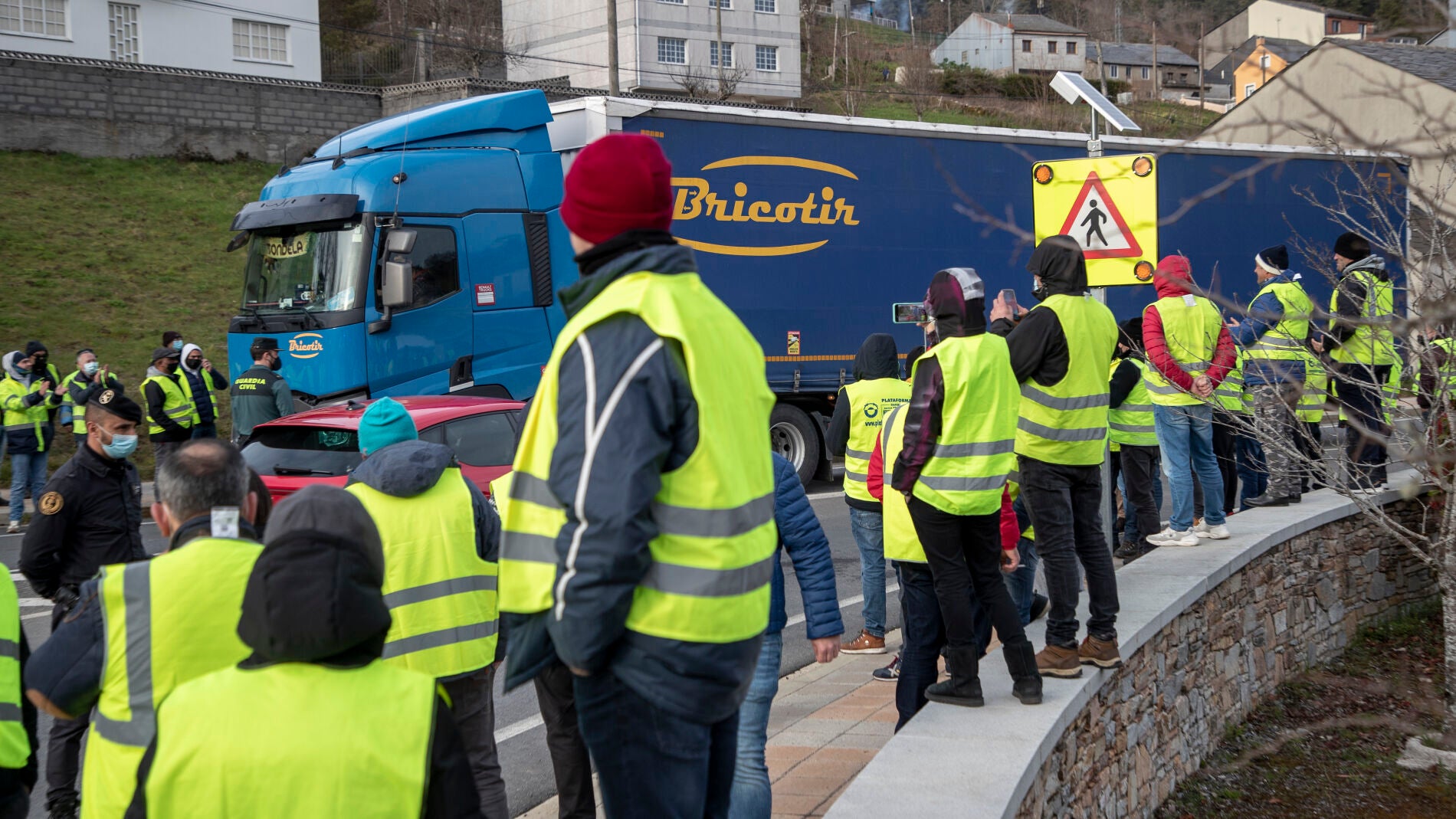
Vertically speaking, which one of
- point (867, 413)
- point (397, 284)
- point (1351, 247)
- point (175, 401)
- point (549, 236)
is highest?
point (549, 236)

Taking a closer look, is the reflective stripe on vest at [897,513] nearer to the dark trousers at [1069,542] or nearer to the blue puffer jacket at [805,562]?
the dark trousers at [1069,542]

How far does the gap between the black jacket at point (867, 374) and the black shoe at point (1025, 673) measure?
6.58 feet

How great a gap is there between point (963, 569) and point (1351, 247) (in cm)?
525

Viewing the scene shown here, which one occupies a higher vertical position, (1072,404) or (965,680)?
(1072,404)

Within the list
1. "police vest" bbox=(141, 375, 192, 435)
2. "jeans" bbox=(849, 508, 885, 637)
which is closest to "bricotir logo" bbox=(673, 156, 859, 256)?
"police vest" bbox=(141, 375, 192, 435)

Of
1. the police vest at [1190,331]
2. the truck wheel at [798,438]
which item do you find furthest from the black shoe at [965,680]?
the truck wheel at [798,438]

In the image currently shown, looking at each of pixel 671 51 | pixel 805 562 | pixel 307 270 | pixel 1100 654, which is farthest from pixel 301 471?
pixel 671 51

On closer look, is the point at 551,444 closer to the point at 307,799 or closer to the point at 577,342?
the point at 577,342

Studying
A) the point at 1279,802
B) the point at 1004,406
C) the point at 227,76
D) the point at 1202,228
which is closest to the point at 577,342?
A: the point at 1004,406

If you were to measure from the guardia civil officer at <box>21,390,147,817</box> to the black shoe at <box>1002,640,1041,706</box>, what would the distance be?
3588 mm

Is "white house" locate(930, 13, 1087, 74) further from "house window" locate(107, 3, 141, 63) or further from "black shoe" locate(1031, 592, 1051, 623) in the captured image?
"house window" locate(107, 3, 141, 63)

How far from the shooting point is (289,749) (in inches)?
85.3

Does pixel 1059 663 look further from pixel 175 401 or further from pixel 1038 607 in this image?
pixel 175 401

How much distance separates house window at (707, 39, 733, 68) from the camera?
49.9 m
